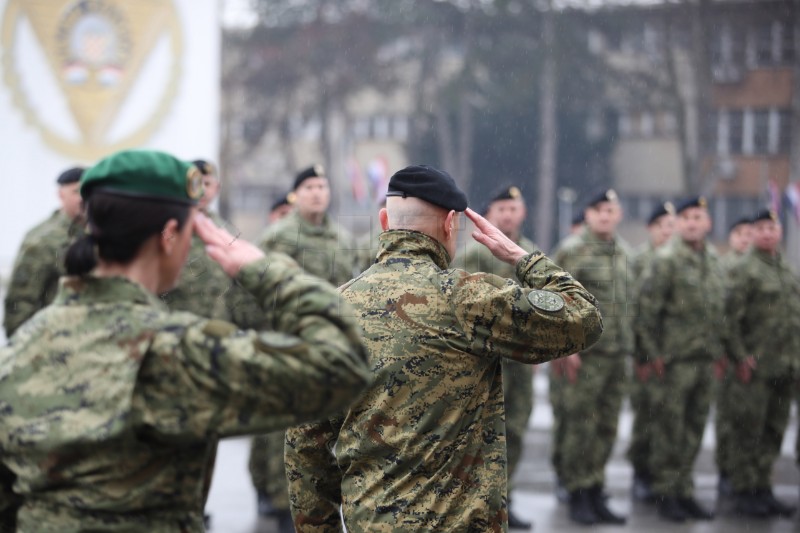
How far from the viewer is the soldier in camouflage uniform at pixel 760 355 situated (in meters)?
8.84

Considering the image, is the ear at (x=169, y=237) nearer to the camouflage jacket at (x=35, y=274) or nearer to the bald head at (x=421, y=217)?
the bald head at (x=421, y=217)

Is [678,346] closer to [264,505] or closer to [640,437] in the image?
[640,437]

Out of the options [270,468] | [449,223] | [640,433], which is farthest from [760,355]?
[449,223]

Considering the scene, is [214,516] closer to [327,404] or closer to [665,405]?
[665,405]

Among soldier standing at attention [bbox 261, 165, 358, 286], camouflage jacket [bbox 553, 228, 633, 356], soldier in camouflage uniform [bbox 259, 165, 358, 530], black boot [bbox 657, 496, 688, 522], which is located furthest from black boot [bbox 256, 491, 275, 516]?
black boot [bbox 657, 496, 688, 522]

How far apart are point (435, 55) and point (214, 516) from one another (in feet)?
108

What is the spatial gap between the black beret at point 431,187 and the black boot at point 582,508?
5024 mm

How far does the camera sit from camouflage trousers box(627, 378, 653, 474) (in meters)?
8.99

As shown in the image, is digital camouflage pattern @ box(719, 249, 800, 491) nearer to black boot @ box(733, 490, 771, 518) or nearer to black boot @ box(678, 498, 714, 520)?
black boot @ box(733, 490, 771, 518)

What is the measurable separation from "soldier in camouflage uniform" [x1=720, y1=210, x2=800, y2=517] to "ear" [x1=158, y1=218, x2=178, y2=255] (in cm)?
732

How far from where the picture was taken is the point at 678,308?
8617 millimetres

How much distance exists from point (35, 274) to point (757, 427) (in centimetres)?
590

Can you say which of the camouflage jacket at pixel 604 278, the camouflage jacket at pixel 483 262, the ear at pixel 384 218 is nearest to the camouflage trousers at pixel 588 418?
the camouflage jacket at pixel 604 278

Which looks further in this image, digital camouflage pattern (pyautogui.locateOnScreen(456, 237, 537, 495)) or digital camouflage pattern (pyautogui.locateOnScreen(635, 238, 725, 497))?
digital camouflage pattern (pyautogui.locateOnScreen(635, 238, 725, 497))
